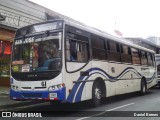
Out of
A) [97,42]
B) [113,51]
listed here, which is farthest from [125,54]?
[97,42]

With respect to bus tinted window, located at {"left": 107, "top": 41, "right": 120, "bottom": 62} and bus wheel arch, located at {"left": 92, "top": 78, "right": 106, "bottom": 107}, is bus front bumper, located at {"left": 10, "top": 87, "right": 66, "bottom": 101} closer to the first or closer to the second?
bus wheel arch, located at {"left": 92, "top": 78, "right": 106, "bottom": 107}

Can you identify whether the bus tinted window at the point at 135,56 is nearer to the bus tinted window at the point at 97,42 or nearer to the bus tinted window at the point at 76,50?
the bus tinted window at the point at 97,42

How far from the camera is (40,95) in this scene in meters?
10.0

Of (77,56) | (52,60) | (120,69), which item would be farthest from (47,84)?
(120,69)

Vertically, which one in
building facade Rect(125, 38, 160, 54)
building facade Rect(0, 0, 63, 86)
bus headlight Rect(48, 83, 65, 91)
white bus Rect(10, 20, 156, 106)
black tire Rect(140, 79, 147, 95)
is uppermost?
building facade Rect(125, 38, 160, 54)

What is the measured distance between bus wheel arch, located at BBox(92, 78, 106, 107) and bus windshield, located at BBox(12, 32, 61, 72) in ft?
8.65

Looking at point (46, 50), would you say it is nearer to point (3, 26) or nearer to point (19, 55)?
point (19, 55)

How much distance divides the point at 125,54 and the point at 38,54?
266 inches

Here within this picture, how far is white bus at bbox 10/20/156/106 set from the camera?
392 inches

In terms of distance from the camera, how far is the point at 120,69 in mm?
14969

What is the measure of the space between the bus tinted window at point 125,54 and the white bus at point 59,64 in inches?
96.0

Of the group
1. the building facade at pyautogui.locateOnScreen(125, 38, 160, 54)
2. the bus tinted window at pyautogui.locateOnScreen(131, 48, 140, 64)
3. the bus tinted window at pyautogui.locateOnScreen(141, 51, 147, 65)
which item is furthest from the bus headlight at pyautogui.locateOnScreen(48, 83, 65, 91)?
the building facade at pyautogui.locateOnScreen(125, 38, 160, 54)

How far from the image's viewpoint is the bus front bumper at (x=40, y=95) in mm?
9688

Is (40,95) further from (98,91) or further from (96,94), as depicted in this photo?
(98,91)
